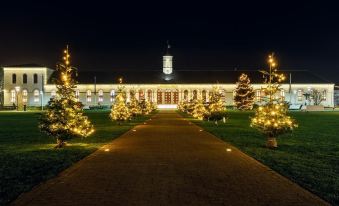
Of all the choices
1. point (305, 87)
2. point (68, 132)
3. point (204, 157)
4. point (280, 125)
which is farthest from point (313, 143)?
point (305, 87)

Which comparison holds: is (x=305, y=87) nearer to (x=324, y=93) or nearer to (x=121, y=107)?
(x=324, y=93)

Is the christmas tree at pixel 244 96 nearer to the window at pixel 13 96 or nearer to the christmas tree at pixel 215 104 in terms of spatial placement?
the christmas tree at pixel 215 104

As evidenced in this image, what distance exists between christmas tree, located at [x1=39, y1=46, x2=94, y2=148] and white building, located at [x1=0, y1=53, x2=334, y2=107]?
291 feet

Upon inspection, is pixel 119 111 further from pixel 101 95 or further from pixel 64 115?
pixel 101 95

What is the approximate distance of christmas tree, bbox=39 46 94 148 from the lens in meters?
17.0

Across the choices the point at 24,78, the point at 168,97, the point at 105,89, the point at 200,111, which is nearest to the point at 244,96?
→ the point at 168,97

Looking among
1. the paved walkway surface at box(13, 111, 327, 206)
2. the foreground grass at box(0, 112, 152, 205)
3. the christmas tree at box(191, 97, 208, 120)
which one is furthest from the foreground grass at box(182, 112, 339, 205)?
the christmas tree at box(191, 97, 208, 120)

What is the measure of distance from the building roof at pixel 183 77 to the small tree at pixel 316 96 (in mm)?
5922

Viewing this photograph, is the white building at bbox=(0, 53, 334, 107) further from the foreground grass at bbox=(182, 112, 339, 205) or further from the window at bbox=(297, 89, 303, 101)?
the foreground grass at bbox=(182, 112, 339, 205)

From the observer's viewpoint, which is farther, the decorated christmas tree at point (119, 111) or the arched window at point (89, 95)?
the arched window at point (89, 95)

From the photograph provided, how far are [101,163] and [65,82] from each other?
5965mm

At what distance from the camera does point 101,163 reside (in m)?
12.8

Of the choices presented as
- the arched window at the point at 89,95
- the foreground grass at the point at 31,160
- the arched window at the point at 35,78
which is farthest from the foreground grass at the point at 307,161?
the arched window at the point at 35,78

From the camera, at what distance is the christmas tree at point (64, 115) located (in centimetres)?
1703
